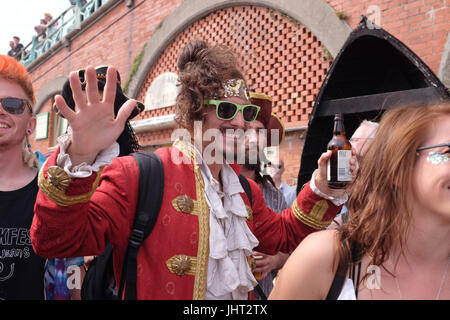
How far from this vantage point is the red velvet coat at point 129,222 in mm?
1177

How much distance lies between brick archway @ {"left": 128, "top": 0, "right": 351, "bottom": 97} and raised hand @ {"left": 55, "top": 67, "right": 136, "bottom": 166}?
5.23 m

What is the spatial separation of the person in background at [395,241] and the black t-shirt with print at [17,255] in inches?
51.2

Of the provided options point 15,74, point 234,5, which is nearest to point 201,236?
point 15,74

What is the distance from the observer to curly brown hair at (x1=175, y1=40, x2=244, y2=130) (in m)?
1.88

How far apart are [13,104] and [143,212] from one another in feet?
3.71

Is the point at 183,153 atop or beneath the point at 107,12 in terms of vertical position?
beneath

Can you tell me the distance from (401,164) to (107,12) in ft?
37.5

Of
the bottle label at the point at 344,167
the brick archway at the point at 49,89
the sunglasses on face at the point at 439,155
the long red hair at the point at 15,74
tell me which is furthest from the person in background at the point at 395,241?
the brick archway at the point at 49,89

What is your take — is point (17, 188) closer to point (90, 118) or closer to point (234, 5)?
point (90, 118)

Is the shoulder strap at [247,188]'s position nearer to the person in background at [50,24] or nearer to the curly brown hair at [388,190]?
the curly brown hair at [388,190]

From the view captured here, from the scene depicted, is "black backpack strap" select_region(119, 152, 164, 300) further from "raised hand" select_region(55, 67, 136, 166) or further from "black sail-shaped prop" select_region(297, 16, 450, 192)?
"black sail-shaped prop" select_region(297, 16, 450, 192)

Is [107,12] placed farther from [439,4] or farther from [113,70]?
[113,70]

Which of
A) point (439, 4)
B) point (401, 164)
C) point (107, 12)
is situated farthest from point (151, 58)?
point (401, 164)

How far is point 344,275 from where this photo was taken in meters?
1.28
